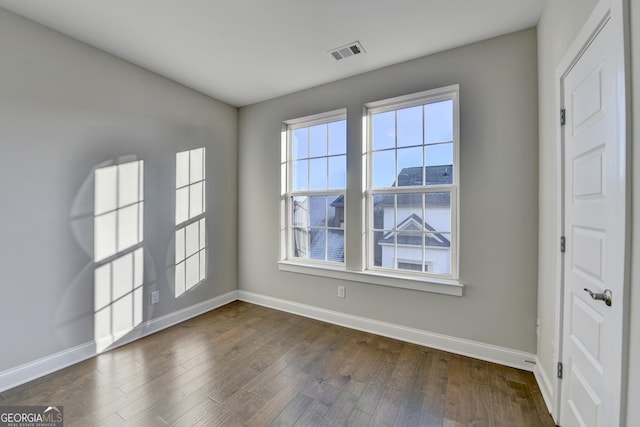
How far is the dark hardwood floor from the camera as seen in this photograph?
5.27 feet

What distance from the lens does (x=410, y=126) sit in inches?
103

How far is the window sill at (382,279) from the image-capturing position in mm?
2340

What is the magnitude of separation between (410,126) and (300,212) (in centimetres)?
165

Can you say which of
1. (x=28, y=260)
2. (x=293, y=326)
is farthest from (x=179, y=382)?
(x=28, y=260)

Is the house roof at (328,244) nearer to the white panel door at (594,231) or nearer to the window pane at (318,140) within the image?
the window pane at (318,140)

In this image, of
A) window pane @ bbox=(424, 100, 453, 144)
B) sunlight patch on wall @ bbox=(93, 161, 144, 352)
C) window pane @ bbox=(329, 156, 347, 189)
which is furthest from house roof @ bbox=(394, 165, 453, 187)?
sunlight patch on wall @ bbox=(93, 161, 144, 352)

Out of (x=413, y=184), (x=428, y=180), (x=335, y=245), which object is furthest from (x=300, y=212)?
(x=428, y=180)

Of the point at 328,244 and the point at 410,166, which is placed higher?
the point at 410,166

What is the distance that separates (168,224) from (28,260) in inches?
43.0

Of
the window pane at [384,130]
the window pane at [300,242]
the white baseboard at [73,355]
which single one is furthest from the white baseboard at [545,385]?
the white baseboard at [73,355]

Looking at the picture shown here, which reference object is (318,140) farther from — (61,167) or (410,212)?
(61,167)

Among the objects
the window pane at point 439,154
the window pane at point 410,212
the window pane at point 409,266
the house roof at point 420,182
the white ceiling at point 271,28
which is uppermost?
the white ceiling at point 271,28

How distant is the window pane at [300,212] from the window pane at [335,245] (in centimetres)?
39

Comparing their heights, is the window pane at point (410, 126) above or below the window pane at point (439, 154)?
above
